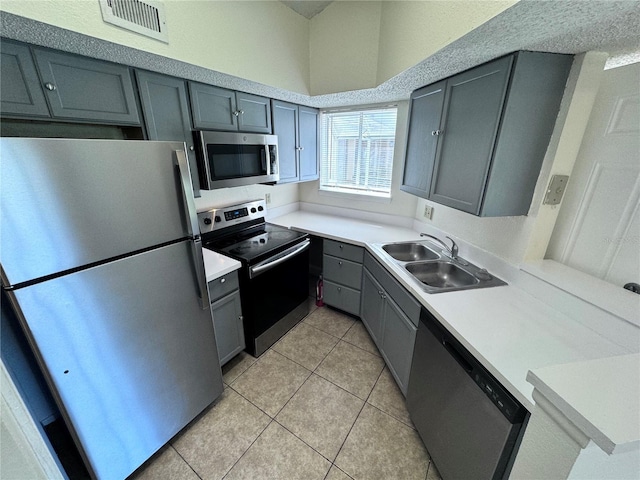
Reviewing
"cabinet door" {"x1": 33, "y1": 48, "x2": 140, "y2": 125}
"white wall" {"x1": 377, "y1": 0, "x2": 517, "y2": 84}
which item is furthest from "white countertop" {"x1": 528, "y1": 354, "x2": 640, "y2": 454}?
"cabinet door" {"x1": 33, "y1": 48, "x2": 140, "y2": 125}

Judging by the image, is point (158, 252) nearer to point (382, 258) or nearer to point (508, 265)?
point (382, 258)

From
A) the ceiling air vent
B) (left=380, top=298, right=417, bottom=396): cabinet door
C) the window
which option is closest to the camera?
the ceiling air vent

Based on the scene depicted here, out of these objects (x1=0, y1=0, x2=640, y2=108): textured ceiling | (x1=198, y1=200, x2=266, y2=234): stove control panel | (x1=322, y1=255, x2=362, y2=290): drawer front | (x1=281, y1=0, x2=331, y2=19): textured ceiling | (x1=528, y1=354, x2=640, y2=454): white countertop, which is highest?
(x1=281, y1=0, x2=331, y2=19): textured ceiling

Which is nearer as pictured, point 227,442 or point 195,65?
point 195,65

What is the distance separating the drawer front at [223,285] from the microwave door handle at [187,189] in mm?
454

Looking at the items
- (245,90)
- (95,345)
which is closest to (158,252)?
(95,345)

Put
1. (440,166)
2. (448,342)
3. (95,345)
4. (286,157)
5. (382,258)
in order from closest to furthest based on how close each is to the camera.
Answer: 1. (95,345)
2. (448,342)
3. (440,166)
4. (382,258)
5. (286,157)

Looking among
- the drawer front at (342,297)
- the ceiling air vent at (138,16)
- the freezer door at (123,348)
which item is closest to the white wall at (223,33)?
the ceiling air vent at (138,16)

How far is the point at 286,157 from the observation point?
2.37 metres

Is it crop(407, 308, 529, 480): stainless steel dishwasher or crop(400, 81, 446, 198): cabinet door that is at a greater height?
crop(400, 81, 446, 198): cabinet door

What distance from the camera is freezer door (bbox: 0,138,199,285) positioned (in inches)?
31.7

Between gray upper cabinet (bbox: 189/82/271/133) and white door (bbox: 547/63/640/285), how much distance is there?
2030 mm

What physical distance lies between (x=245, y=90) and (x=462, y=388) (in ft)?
7.39

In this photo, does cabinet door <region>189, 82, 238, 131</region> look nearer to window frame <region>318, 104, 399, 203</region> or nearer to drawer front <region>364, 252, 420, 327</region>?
window frame <region>318, 104, 399, 203</region>
